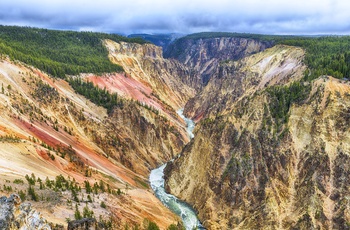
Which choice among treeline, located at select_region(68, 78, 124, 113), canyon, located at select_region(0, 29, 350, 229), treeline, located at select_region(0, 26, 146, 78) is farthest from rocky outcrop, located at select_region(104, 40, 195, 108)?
canyon, located at select_region(0, 29, 350, 229)

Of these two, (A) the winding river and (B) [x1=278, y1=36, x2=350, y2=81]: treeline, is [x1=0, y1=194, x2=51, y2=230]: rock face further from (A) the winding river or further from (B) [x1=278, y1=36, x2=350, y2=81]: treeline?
(B) [x1=278, y1=36, x2=350, y2=81]: treeline

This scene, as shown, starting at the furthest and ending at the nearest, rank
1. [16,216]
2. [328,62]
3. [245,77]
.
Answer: [245,77], [328,62], [16,216]

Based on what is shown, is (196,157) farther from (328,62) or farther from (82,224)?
(328,62)

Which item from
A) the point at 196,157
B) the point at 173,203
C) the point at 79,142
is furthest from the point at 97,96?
the point at 173,203

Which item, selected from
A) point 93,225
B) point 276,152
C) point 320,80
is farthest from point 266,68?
point 93,225

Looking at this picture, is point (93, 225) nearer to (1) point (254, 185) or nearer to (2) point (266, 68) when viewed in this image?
(1) point (254, 185)

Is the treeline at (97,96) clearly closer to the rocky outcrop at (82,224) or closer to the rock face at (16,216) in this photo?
the rocky outcrop at (82,224)
